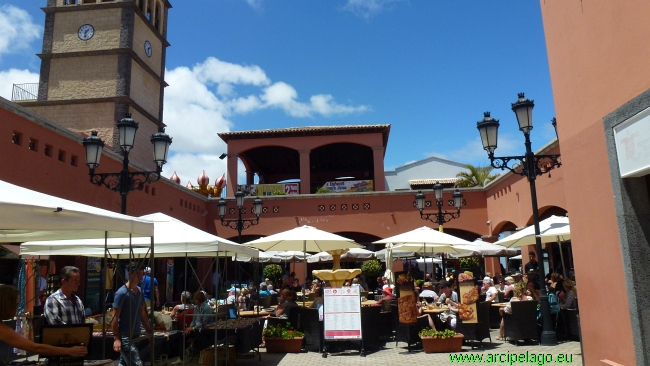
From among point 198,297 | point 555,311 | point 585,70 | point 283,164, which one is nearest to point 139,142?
point 283,164

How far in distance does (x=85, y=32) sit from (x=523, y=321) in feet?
78.0

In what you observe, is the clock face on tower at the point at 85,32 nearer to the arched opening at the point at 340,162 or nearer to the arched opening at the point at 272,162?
the arched opening at the point at 272,162

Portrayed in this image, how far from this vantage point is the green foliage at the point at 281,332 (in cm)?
900

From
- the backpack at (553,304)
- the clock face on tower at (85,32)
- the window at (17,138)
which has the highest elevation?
the clock face on tower at (85,32)

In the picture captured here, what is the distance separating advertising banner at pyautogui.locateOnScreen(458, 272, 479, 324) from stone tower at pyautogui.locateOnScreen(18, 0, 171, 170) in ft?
62.3

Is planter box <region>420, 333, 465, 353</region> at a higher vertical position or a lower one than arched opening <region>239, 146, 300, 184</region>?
lower

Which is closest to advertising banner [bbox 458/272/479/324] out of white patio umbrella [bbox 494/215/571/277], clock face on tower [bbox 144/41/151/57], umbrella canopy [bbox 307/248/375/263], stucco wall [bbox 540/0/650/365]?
white patio umbrella [bbox 494/215/571/277]

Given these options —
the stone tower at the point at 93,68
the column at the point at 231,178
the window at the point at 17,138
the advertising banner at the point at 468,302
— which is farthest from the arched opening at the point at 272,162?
the advertising banner at the point at 468,302

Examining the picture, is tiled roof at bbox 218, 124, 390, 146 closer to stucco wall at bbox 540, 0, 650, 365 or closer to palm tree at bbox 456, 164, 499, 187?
palm tree at bbox 456, 164, 499, 187

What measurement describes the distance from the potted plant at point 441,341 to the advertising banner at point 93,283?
30.5 feet

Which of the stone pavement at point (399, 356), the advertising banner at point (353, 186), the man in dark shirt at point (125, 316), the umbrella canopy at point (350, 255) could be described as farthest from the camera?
the advertising banner at point (353, 186)

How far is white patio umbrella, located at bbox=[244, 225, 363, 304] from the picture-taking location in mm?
10391

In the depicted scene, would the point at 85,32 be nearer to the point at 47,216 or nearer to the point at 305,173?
the point at 305,173

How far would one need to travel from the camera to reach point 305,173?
25.7 m
